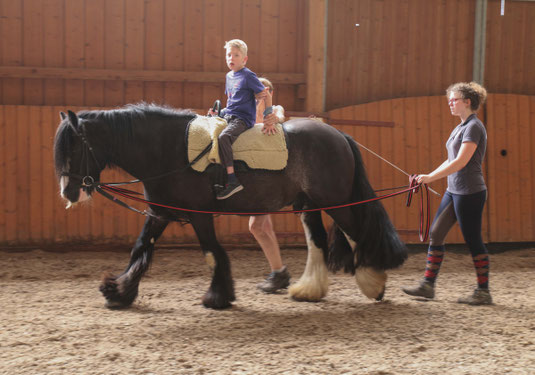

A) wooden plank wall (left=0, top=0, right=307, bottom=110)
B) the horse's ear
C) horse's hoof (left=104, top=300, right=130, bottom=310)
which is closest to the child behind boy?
the horse's ear

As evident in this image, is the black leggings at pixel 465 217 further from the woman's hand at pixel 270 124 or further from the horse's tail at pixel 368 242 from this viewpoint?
the woman's hand at pixel 270 124

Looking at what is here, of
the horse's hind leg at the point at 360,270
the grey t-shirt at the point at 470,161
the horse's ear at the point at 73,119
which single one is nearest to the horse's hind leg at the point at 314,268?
the horse's hind leg at the point at 360,270

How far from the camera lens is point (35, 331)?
2932 millimetres

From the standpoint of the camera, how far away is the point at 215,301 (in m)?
3.38

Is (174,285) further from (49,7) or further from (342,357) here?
(49,7)

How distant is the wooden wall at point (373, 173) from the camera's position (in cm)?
570

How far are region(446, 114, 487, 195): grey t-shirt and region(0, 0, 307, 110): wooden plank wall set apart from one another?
305cm

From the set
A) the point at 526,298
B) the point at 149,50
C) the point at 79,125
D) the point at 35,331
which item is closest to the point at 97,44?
the point at 149,50

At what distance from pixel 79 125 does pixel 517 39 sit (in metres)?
6.11

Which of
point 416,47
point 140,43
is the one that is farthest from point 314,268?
point 416,47

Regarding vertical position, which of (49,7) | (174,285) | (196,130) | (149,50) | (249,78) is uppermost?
(49,7)

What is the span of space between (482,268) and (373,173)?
2694mm

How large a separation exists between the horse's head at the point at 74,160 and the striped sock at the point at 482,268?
283 centimetres

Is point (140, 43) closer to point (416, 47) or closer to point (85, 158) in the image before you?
point (85, 158)
